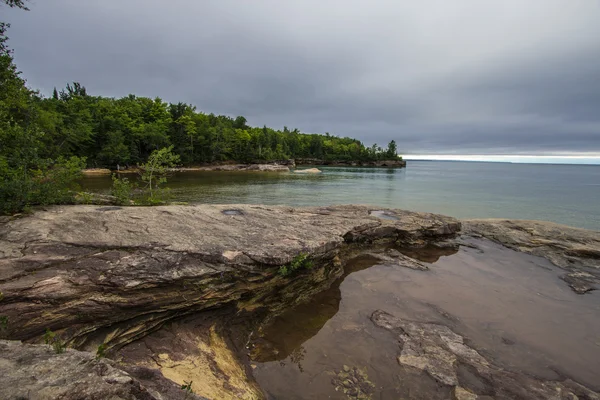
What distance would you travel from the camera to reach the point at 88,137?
66.9m

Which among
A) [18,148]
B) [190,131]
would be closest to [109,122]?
[190,131]

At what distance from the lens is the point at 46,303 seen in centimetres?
534

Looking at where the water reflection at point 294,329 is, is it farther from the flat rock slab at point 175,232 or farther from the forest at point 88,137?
the forest at point 88,137

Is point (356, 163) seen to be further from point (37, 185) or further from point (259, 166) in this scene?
point (37, 185)

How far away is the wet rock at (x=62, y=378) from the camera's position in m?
2.88

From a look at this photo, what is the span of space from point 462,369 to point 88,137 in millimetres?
84718

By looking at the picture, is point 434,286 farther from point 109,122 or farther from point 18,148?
point 109,122

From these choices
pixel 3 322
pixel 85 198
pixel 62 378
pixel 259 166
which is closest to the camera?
pixel 62 378

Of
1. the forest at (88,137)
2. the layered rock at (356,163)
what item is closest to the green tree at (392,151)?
the layered rock at (356,163)

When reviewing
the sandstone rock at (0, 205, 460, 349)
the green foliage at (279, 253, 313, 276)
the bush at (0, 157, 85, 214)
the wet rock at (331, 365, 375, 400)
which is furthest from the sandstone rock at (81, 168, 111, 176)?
the wet rock at (331, 365, 375, 400)

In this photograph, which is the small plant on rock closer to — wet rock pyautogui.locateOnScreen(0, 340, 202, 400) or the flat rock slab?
wet rock pyautogui.locateOnScreen(0, 340, 202, 400)

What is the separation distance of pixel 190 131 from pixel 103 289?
93.2 m

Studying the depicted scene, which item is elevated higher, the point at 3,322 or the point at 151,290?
the point at 3,322

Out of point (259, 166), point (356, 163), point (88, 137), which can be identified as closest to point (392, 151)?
point (356, 163)
